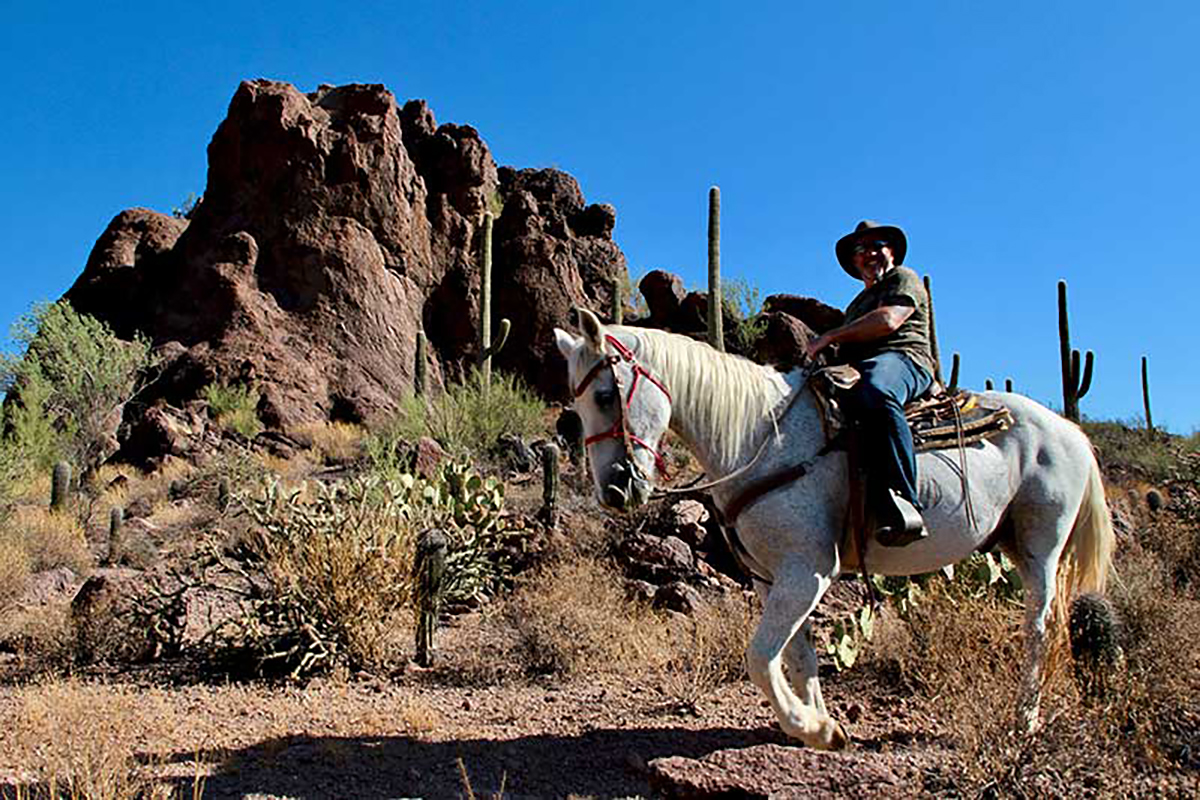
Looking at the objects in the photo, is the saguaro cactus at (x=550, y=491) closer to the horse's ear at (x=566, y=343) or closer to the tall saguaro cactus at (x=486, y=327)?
the horse's ear at (x=566, y=343)

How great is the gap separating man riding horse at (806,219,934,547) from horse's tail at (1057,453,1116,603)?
129 centimetres

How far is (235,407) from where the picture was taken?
917 inches

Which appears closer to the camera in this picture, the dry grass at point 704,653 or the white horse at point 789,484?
the white horse at point 789,484

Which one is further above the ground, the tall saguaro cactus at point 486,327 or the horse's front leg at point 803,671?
the tall saguaro cactus at point 486,327

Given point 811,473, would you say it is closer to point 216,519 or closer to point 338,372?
point 216,519

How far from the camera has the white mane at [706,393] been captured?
4516 millimetres

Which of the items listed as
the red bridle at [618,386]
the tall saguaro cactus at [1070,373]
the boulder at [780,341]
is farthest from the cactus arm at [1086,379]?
the red bridle at [618,386]

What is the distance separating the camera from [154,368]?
82.9 feet

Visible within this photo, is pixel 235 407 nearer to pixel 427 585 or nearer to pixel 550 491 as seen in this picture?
pixel 550 491

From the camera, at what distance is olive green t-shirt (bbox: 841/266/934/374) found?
4934 millimetres

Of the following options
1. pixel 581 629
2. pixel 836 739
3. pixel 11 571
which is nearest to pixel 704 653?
pixel 581 629

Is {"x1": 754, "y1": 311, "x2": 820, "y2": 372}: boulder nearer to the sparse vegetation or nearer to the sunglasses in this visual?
the sparse vegetation

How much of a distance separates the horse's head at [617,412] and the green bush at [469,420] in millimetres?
13191

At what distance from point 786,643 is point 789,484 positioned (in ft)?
2.39
